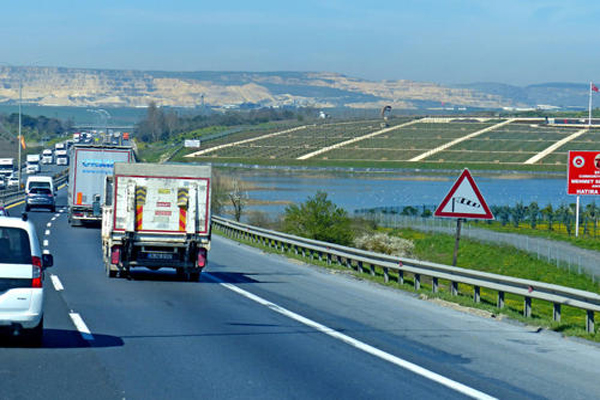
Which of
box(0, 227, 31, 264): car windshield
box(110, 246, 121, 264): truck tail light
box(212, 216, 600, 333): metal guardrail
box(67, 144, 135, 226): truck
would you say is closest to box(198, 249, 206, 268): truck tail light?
box(110, 246, 121, 264): truck tail light

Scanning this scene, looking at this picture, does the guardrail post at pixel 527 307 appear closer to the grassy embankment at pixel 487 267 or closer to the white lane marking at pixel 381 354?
the grassy embankment at pixel 487 267

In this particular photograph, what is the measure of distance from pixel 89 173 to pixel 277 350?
32.3 metres

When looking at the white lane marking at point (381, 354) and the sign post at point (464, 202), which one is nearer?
the white lane marking at point (381, 354)

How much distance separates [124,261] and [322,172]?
4117 inches

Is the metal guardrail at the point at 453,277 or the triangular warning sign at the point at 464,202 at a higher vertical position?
the triangular warning sign at the point at 464,202

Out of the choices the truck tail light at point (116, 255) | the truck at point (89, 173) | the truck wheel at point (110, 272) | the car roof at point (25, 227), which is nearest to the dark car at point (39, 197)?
the truck at point (89, 173)

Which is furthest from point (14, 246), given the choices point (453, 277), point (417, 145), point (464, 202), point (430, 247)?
point (417, 145)

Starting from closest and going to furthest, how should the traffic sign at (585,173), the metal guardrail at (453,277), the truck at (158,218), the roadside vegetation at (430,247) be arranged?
the metal guardrail at (453,277) < the truck at (158,218) < the traffic sign at (585,173) < the roadside vegetation at (430,247)

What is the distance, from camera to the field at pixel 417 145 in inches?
5202

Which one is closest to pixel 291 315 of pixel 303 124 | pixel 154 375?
pixel 154 375

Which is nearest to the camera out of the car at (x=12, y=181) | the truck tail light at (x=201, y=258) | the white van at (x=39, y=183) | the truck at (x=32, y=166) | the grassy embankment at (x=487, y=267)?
the truck tail light at (x=201, y=258)

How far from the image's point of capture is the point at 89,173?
4281 centimetres

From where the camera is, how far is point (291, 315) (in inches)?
622

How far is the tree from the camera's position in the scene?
45156 mm
